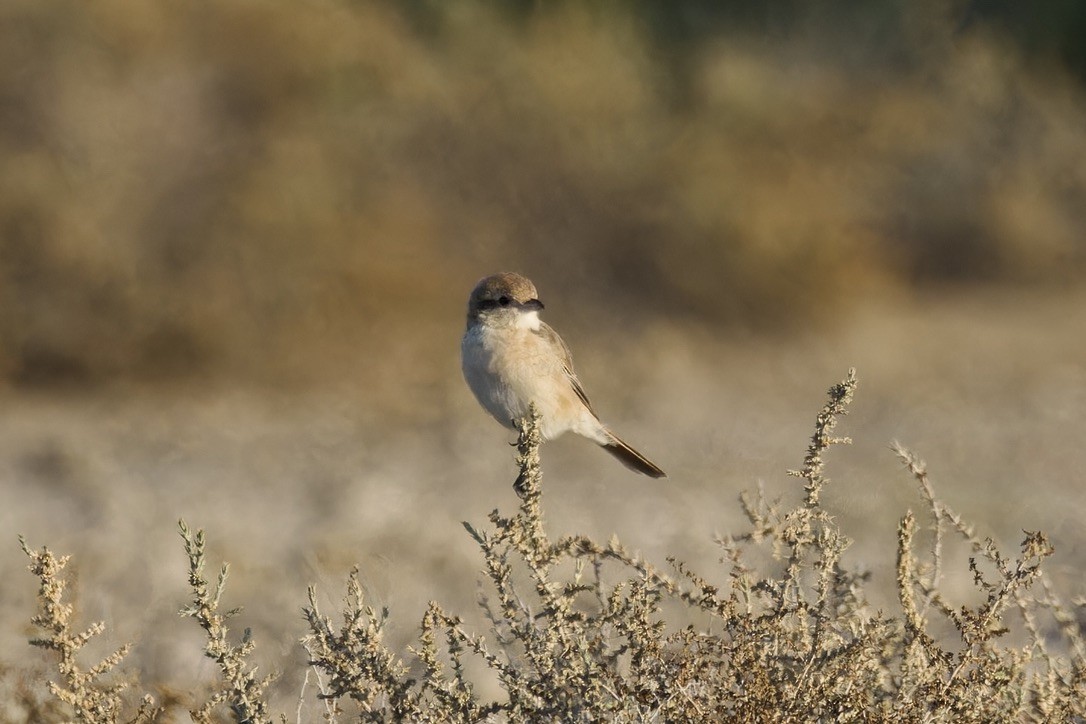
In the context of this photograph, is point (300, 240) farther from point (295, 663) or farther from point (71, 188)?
point (295, 663)

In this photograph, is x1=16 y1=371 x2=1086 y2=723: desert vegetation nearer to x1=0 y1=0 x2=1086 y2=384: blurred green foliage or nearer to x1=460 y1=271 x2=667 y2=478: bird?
x1=460 y1=271 x2=667 y2=478: bird

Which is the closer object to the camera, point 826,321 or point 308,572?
point 308,572

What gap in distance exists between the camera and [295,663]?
375 centimetres

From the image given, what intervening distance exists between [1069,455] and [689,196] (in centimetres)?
361

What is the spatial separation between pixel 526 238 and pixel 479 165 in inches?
28.9

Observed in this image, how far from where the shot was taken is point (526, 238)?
36.7ft

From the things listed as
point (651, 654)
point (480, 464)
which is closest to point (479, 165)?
point (480, 464)

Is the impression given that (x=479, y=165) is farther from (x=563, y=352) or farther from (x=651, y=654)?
(x=651, y=654)

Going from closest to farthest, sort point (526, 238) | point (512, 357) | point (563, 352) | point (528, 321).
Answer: point (512, 357) < point (528, 321) < point (563, 352) < point (526, 238)

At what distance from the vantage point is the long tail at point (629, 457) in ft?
13.5

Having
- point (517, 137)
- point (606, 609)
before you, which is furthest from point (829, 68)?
point (606, 609)

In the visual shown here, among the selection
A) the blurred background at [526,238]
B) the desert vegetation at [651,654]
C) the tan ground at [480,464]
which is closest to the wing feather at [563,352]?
the tan ground at [480,464]

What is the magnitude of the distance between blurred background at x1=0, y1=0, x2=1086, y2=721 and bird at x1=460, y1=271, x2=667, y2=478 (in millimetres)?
3665

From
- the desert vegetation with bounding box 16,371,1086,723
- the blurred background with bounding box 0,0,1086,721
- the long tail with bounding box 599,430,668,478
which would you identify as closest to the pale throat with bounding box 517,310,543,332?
the long tail with bounding box 599,430,668,478
